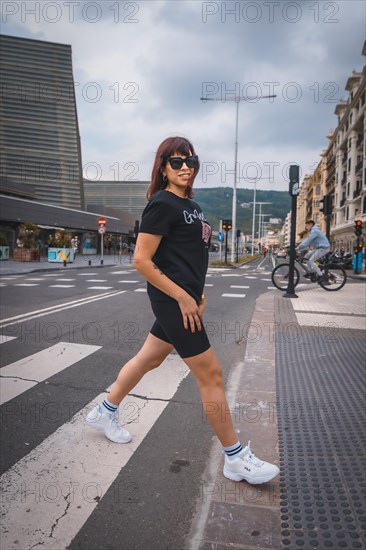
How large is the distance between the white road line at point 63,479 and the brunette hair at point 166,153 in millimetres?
1551

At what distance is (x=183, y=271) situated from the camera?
201 centimetres

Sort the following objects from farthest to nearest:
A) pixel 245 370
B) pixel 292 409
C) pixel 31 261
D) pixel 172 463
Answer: pixel 31 261, pixel 245 370, pixel 292 409, pixel 172 463

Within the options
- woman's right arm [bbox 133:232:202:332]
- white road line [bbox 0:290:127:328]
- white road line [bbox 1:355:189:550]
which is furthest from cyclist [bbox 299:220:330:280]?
woman's right arm [bbox 133:232:202:332]

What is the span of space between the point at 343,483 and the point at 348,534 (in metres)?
0.37

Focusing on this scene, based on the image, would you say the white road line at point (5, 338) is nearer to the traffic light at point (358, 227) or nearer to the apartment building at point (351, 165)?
the traffic light at point (358, 227)

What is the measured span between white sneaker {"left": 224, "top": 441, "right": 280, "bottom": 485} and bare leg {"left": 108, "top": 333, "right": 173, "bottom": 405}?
2.28 feet

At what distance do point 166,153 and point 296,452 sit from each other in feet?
6.13

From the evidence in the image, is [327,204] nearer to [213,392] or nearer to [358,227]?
[358,227]

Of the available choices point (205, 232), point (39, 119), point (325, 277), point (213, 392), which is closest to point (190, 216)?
point (205, 232)

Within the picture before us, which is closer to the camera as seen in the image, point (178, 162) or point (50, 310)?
point (178, 162)

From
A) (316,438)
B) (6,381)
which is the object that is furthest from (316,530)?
(6,381)

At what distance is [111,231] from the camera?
69.1 meters

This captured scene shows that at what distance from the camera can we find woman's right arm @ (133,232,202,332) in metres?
1.94

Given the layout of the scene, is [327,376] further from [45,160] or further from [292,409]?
[45,160]
